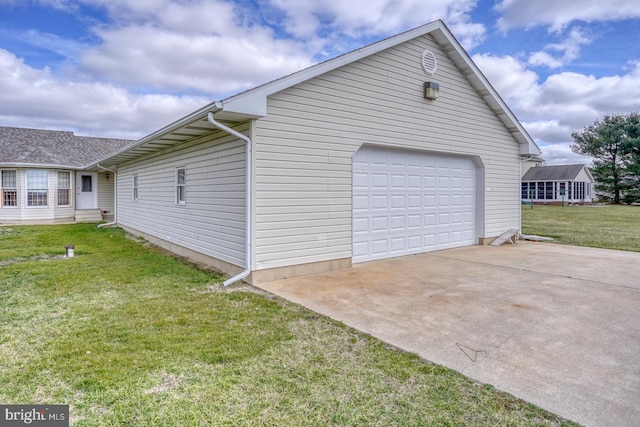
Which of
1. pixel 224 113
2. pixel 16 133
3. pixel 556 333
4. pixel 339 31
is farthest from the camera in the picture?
pixel 16 133

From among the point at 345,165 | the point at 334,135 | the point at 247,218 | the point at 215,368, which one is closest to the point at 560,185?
the point at 345,165

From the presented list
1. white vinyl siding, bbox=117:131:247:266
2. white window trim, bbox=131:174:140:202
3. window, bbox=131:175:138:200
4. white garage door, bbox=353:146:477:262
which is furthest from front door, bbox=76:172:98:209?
white garage door, bbox=353:146:477:262

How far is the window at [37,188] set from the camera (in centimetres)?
1658

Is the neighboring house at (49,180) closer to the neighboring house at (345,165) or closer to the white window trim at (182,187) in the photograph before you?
the white window trim at (182,187)

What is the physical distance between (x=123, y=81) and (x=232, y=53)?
281 inches

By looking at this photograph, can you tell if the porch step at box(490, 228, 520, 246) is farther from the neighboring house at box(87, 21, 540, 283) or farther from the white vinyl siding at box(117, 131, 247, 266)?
the white vinyl siding at box(117, 131, 247, 266)

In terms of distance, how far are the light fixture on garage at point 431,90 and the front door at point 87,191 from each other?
1757cm

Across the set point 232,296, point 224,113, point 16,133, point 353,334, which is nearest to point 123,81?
point 16,133

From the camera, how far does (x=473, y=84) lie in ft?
30.3

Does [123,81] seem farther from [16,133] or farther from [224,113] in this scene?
[224,113]

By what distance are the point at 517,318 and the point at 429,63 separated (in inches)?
240

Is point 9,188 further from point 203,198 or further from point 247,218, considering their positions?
point 247,218

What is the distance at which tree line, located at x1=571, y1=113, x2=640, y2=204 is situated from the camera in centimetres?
3444

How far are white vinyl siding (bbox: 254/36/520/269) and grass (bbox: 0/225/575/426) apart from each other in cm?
164
